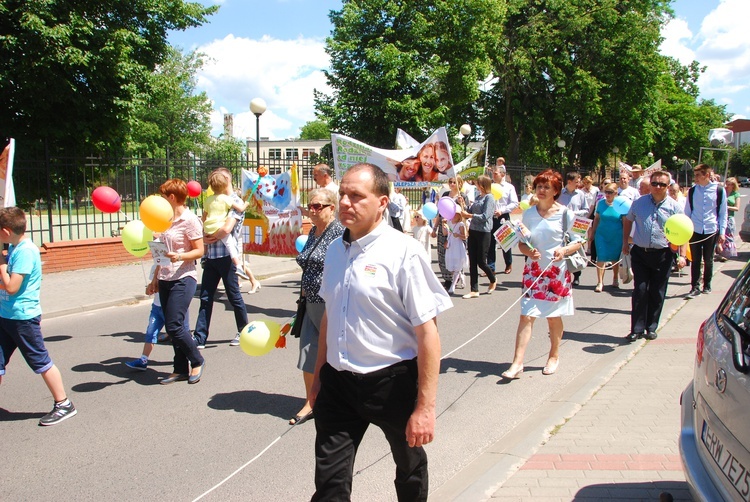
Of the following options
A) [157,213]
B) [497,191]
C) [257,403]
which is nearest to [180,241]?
[157,213]

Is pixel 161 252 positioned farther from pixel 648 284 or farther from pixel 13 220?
pixel 648 284

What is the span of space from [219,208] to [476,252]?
15.2 feet

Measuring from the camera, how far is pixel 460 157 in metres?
36.3

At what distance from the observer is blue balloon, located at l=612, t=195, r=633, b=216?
9789 mm

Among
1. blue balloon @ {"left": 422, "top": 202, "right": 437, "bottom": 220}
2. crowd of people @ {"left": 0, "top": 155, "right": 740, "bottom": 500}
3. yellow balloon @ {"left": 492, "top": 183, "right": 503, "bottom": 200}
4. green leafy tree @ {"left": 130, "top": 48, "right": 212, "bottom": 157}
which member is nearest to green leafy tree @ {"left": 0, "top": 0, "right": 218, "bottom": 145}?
blue balloon @ {"left": 422, "top": 202, "right": 437, "bottom": 220}

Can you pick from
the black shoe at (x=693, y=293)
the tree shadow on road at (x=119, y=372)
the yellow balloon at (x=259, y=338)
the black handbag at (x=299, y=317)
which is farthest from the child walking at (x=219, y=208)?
the black shoe at (x=693, y=293)

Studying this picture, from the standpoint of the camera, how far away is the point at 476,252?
1007 centimetres

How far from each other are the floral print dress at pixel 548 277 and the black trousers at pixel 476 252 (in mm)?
4244

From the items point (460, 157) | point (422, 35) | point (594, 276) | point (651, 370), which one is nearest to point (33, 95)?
point (594, 276)

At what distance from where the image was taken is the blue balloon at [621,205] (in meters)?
9.79

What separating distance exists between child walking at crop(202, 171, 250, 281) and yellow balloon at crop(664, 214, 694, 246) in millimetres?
4658

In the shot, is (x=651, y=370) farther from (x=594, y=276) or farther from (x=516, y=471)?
(x=594, y=276)

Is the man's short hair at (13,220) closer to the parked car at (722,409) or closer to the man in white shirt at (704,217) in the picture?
the parked car at (722,409)

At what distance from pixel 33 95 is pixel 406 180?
967 centimetres
